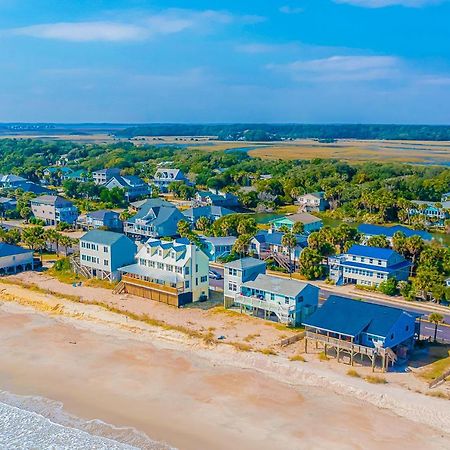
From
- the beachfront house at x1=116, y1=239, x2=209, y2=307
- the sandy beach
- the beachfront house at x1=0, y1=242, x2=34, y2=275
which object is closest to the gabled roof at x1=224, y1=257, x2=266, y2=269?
the beachfront house at x1=116, y1=239, x2=209, y2=307

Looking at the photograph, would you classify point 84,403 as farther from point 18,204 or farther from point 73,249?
point 18,204

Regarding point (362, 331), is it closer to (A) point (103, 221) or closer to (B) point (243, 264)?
(B) point (243, 264)

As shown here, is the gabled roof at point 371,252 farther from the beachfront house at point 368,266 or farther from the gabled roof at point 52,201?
the gabled roof at point 52,201

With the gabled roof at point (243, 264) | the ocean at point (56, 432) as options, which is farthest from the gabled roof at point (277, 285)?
the ocean at point (56, 432)

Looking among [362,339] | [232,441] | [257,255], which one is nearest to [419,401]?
[362,339]

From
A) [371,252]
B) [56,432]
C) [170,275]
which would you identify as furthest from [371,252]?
[56,432]

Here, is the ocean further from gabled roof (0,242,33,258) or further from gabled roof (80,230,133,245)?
gabled roof (0,242,33,258)
